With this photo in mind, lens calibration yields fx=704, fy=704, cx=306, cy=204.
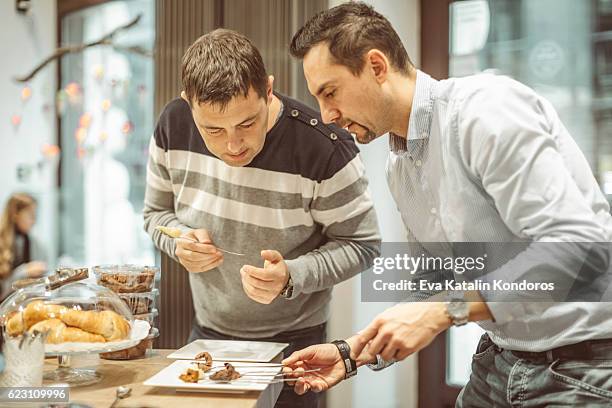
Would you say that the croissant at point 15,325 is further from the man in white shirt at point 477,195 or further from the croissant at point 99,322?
the man in white shirt at point 477,195

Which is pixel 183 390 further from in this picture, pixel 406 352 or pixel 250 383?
pixel 406 352

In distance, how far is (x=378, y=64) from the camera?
46.6 inches

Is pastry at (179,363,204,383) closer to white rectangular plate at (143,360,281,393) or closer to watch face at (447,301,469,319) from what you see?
white rectangular plate at (143,360,281,393)

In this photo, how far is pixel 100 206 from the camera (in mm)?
3516

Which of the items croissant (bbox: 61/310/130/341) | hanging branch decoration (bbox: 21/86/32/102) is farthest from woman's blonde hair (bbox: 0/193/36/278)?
croissant (bbox: 61/310/130/341)

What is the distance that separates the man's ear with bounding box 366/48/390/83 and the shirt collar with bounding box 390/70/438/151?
6cm

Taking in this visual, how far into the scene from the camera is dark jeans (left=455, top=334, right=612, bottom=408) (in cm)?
99

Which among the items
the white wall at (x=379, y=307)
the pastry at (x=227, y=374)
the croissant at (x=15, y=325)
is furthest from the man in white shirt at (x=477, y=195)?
the white wall at (x=379, y=307)

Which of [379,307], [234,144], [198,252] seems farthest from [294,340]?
[379,307]

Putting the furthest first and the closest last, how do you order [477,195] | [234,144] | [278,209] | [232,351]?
1. [278,209]
2. [234,144]
3. [232,351]
4. [477,195]

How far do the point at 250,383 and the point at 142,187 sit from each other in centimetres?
252

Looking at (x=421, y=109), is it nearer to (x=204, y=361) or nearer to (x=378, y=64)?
(x=378, y=64)

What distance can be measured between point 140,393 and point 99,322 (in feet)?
0.45

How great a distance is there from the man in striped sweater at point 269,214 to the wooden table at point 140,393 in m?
0.28
